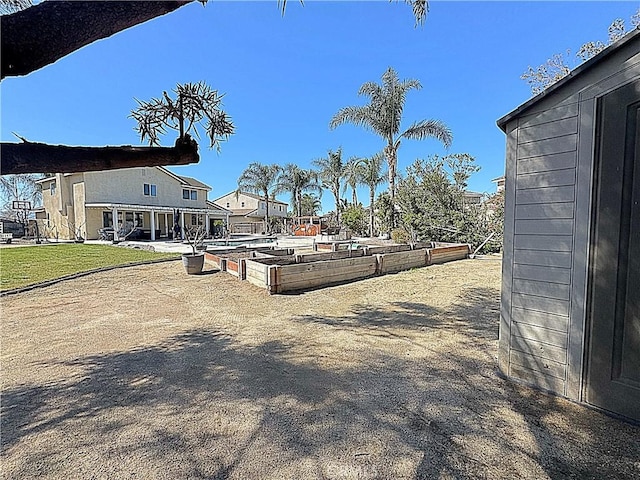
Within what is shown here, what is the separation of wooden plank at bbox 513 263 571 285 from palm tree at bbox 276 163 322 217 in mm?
35083

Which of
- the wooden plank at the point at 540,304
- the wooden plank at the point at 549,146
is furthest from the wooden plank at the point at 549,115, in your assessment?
the wooden plank at the point at 540,304

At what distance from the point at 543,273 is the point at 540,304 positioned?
11.1 inches

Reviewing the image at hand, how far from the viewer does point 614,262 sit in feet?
7.50

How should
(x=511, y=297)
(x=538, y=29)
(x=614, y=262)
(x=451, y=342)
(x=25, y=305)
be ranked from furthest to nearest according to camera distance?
1. (x=538, y=29)
2. (x=25, y=305)
3. (x=451, y=342)
4. (x=511, y=297)
5. (x=614, y=262)

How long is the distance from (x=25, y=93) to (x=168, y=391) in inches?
135

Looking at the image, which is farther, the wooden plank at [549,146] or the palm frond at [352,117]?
the palm frond at [352,117]

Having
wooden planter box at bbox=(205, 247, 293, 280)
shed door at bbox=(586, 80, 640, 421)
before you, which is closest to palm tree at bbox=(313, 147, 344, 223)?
wooden planter box at bbox=(205, 247, 293, 280)

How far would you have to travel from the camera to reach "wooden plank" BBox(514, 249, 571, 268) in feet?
8.53

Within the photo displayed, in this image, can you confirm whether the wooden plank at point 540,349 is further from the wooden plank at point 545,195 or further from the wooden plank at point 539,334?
the wooden plank at point 545,195

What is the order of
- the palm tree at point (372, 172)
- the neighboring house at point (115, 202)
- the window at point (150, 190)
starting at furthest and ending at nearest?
the palm tree at point (372, 172), the window at point (150, 190), the neighboring house at point (115, 202)

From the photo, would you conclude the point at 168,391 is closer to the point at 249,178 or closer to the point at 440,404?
the point at 440,404

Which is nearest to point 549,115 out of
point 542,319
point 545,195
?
point 545,195

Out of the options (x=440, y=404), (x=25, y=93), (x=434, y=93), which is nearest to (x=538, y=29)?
(x=440, y=404)

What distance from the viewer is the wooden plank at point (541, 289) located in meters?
2.62
